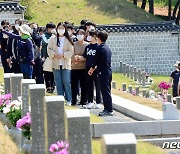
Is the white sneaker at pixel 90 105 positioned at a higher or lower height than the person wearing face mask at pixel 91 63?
lower

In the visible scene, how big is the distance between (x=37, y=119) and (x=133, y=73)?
69.1 ft

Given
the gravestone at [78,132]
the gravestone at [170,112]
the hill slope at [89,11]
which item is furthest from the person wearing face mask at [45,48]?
the hill slope at [89,11]

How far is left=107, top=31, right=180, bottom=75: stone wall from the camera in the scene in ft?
113

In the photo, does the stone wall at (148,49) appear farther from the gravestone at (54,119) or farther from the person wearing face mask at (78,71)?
the gravestone at (54,119)

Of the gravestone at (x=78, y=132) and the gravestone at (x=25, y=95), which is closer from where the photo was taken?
the gravestone at (x=78, y=132)

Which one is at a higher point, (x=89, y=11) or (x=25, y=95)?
(x=89, y=11)

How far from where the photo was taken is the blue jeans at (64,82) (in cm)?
1372

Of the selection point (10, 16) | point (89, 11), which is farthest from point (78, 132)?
point (89, 11)

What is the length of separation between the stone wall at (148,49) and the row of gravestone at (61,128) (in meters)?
24.5

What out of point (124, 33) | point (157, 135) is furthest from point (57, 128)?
point (124, 33)

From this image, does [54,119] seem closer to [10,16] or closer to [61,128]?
[61,128]

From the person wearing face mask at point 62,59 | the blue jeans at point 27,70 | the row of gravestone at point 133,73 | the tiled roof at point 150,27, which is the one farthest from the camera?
the tiled roof at point 150,27

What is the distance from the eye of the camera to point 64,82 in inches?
540

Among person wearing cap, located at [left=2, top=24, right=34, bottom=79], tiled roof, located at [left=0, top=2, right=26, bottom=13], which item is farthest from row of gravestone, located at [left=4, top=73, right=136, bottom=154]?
tiled roof, located at [left=0, top=2, right=26, bottom=13]
